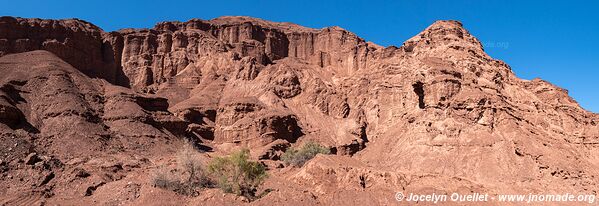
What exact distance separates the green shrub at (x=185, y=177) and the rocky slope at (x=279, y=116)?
1151 mm

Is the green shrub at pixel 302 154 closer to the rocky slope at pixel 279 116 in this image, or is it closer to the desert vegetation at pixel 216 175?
the rocky slope at pixel 279 116

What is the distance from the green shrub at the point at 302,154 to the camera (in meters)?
45.2

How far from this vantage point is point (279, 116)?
57.5 m

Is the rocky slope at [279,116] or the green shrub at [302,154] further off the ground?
the rocky slope at [279,116]

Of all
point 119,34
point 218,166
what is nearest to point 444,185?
point 218,166

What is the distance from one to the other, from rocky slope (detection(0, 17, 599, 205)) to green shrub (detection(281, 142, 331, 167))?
2388mm

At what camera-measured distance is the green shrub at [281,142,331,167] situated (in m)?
45.2

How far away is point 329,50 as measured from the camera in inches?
3440

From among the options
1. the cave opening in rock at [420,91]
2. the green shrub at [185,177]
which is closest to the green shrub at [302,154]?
the cave opening in rock at [420,91]

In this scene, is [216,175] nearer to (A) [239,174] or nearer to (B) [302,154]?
(A) [239,174]

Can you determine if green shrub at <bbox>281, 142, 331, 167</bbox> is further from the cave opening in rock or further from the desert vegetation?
the desert vegetation

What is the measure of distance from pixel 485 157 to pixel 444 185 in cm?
1054

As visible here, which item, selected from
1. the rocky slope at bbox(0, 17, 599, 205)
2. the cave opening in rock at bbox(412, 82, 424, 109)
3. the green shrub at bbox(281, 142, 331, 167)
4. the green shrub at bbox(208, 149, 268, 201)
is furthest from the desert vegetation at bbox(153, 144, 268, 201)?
the cave opening in rock at bbox(412, 82, 424, 109)

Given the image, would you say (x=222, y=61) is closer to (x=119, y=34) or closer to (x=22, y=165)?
(x=119, y=34)
